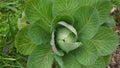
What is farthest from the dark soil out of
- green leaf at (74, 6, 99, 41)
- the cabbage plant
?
green leaf at (74, 6, 99, 41)

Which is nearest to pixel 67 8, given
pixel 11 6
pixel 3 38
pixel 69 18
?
pixel 69 18

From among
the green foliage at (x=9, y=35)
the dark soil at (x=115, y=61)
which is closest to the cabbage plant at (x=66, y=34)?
the green foliage at (x=9, y=35)

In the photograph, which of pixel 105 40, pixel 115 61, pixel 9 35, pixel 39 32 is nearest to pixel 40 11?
pixel 39 32

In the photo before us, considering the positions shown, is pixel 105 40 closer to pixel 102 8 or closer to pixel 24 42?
pixel 102 8

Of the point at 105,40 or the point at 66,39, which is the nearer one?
the point at 66,39

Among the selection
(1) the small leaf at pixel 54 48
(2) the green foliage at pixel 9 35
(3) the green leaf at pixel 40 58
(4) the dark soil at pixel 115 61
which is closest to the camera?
(1) the small leaf at pixel 54 48

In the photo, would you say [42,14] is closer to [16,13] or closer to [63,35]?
[63,35]

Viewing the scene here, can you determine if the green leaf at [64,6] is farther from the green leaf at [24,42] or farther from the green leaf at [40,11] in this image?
the green leaf at [24,42]

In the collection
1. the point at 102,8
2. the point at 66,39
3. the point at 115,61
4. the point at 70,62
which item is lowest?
the point at 115,61
